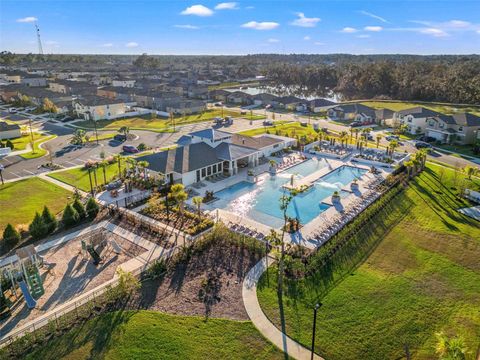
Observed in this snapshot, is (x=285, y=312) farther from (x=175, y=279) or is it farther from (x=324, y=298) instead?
(x=175, y=279)

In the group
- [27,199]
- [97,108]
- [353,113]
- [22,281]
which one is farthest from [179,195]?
[353,113]

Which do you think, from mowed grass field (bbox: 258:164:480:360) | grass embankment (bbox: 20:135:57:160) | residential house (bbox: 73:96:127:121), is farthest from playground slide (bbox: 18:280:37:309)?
residential house (bbox: 73:96:127:121)

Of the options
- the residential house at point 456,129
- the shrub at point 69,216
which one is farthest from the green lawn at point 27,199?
the residential house at point 456,129

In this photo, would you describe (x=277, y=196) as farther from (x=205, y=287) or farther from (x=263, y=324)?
(x=263, y=324)

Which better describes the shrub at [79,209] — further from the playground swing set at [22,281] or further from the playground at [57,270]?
the playground swing set at [22,281]

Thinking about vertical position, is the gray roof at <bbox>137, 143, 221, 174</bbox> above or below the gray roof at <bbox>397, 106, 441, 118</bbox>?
below

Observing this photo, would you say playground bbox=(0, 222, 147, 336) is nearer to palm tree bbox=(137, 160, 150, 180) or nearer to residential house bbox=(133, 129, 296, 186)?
palm tree bbox=(137, 160, 150, 180)

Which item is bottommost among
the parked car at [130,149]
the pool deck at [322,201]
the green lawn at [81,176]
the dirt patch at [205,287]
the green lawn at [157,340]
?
the green lawn at [157,340]
